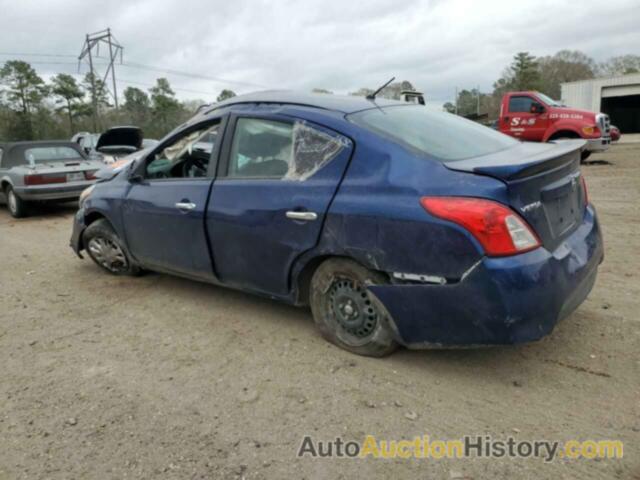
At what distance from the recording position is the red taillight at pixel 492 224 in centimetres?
253

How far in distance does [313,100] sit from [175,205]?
4.42ft

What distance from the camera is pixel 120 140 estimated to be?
12852mm

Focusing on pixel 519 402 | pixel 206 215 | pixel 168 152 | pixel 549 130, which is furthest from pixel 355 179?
pixel 549 130

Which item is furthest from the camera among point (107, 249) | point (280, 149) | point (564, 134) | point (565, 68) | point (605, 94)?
point (565, 68)

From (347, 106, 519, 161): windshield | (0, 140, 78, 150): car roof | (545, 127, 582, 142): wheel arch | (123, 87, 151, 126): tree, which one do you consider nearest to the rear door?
(347, 106, 519, 161): windshield

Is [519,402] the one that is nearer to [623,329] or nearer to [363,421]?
Answer: [363,421]

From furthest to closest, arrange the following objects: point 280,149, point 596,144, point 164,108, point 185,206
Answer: point 164,108 < point 596,144 < point 185,206 < point 280,149

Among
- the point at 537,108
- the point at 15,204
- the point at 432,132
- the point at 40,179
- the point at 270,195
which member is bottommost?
the point at 15,204

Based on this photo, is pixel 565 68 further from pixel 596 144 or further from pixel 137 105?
pixel 596 144

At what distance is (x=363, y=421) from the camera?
2.60m

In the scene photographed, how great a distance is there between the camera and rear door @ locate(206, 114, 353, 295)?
314 centimetres

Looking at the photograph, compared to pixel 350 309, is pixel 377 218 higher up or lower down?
higher up

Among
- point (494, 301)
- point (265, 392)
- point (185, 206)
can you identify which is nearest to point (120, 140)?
point (185, 206)

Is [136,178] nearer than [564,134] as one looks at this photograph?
Yes
